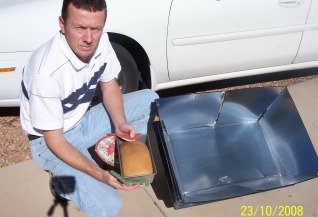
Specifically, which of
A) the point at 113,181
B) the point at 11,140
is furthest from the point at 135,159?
the point at 11,140

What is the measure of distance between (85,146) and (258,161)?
3.78 feet

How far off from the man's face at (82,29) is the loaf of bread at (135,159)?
0.58 metres

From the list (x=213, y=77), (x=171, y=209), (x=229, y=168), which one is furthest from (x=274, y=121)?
(x=171, y=209)

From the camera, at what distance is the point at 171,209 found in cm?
279

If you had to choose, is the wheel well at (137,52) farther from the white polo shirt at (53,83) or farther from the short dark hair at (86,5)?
the short dark hair at (86,5)

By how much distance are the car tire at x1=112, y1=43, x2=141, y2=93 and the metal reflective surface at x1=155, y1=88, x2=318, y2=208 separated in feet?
2.02

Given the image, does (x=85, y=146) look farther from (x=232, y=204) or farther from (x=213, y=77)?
(x=213, y=77)

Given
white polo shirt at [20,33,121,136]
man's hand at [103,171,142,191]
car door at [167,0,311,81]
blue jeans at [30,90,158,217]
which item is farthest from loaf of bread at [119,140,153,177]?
car door at [167,0,311,81]

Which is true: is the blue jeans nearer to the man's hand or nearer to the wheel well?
the man's hand

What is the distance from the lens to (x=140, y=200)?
2.84m

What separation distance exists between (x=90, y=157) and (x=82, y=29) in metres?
0.84

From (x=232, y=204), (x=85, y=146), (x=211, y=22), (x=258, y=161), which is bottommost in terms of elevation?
(x=232, y=204)
